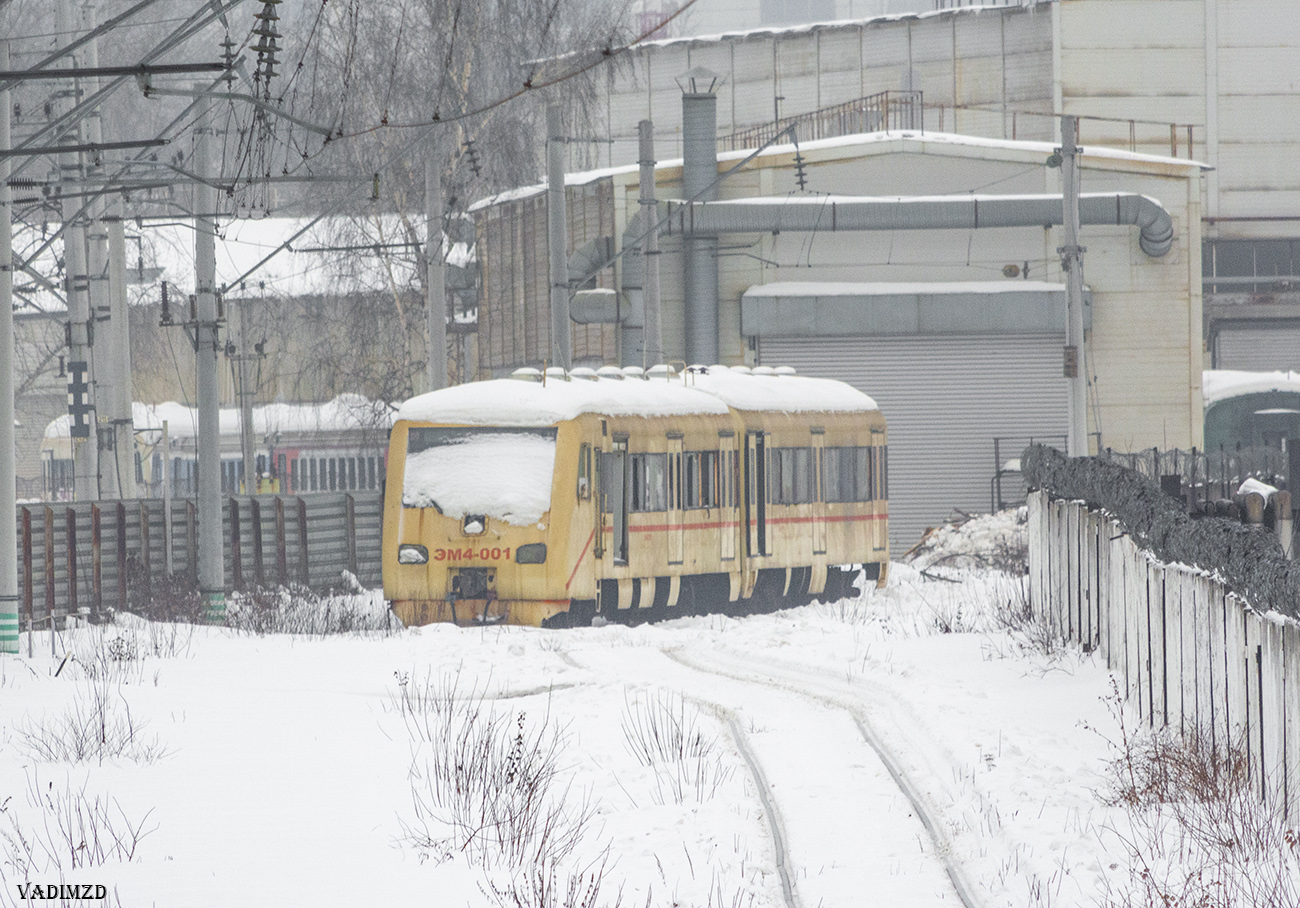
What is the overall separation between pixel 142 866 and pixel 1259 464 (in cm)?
3205

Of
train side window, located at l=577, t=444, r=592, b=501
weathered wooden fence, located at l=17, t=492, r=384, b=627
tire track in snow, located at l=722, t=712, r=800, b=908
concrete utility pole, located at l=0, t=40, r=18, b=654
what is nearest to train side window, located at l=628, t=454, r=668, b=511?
train side window, located at l=577, t=444, r=592, b=501

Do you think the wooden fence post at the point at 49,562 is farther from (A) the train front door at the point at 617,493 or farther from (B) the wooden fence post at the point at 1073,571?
(B) the wooden fence post at the point at 1073,571

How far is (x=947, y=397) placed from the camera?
124 ft

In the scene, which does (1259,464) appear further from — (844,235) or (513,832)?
(513,832)

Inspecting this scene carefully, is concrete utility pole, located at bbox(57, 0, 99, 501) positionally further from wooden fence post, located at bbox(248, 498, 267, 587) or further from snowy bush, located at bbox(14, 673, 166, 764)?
snowy bush, located at bbox(14, 673, 166, 764)

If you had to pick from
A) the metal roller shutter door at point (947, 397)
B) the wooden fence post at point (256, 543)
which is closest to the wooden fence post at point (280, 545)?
the wooden fence post at point (256, 543)

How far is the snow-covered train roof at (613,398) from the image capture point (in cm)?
1953

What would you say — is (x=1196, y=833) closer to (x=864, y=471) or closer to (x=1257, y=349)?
(x=864, y=471)

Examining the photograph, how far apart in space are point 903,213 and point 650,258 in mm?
9877

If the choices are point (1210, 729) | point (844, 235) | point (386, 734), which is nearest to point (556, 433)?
point (386, 734)

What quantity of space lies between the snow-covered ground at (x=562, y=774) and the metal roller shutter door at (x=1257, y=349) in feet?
125

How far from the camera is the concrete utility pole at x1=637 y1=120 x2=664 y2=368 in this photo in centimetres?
2714

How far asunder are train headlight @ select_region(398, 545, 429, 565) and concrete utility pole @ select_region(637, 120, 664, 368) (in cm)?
834

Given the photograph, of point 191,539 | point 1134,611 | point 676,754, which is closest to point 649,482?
point 191,539
